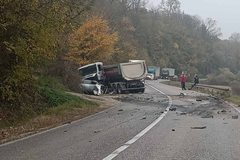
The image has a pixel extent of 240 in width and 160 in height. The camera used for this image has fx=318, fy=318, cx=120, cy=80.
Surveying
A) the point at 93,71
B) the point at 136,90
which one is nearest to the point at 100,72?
the point at 93,71

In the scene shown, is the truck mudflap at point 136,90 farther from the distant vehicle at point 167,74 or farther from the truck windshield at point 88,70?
the distant vehicle at point 167,74

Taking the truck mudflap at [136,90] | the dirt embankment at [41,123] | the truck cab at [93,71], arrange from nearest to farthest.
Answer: the dirt embankment at [41,123], the truck cab at [93,71], the truck mudflap at [136,90]

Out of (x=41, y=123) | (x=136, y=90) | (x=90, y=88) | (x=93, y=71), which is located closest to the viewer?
(x=41, y=123)

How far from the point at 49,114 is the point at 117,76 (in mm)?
15790

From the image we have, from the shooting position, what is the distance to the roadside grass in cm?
952

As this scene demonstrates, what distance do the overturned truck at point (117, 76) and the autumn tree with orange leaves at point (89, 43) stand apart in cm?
163

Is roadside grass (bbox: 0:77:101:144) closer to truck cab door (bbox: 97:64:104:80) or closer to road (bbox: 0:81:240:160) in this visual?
road (bbox: 0:81:240:160)

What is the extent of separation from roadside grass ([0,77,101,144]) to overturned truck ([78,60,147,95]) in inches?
378

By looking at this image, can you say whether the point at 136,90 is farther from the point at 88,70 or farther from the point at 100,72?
the point at 88,70

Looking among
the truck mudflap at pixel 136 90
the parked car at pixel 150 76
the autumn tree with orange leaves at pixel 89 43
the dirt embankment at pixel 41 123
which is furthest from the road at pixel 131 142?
the parked car at pixel 150 76

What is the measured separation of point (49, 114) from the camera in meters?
12.4

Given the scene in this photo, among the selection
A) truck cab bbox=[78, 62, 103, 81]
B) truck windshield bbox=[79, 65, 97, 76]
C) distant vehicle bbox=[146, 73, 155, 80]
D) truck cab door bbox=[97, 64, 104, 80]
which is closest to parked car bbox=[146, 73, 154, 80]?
distant vehicle bbox=[146, 73, 155, 80]

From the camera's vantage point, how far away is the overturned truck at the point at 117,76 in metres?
27.5

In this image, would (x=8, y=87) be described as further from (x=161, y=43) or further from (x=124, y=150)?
(x=161, y=43)
